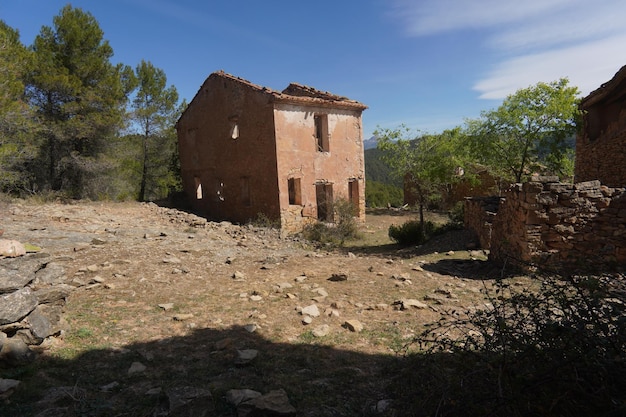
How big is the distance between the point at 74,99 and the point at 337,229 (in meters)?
13.0

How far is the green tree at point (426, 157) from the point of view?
45.9ft

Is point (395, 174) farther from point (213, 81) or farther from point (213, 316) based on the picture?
point (213, 316)

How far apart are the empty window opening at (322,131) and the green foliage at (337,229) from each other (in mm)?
2362

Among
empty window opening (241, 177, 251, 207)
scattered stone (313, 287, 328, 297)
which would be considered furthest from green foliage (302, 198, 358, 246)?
scattered stone (313, 287, 328, 297)

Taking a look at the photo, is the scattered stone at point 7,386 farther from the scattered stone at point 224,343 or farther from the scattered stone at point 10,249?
the scattered stone at point 10,249

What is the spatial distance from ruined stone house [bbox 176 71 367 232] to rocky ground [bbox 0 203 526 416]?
195 inches

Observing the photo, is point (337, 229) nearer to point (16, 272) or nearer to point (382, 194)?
point (16, 272)

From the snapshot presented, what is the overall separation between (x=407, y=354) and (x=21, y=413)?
3.38m

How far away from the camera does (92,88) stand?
55.8 ft

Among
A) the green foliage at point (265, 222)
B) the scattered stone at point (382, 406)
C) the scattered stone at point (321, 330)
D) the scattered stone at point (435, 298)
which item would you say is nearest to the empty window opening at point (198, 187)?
the green foliage at point (265, 222)

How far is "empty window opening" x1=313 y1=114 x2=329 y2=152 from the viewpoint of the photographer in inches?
614

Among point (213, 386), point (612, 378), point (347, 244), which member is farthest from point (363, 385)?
point (347, 244)

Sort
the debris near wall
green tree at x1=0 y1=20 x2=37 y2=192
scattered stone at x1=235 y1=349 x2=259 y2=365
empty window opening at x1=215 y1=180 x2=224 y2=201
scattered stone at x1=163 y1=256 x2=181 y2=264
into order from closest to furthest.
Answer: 1. the debris near wall
2. scattered stone at x1=235 y1=349 x2=259 y2=365
3. scattered stone at x1=163 y1=256 x2=181 y2=264
4. green tree at x1=0 y1=20 x2=37 y2=192
5. empty window opening at x1=215 y1=180 x2=224 y2=201

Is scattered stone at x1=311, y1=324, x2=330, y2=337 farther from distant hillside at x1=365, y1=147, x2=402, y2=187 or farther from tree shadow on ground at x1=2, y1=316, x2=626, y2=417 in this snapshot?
distant hillside at x1=365, y1=147, x2=402, y2=187
